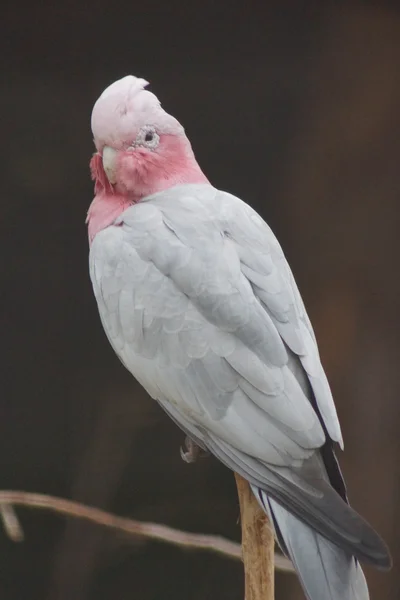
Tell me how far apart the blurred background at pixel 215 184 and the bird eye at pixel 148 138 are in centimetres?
35

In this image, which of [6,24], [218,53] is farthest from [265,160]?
[6,24]

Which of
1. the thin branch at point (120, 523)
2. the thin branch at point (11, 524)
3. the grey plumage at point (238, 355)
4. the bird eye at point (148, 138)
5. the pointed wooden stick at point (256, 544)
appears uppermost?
the bird eye at point (148, 138)

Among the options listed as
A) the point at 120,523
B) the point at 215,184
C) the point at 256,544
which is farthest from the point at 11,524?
the point at 215,184

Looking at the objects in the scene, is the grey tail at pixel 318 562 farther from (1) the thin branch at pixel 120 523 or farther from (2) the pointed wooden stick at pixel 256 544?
(1) the thin branch at pixel 120 523

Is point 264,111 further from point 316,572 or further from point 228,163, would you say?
point 316,572

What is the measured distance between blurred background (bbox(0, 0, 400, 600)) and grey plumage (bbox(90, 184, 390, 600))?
0.37 meters

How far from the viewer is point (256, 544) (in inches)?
38.9

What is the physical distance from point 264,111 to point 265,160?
0.30ft

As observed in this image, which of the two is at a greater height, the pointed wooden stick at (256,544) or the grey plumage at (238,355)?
the grey plumage at (238,355)

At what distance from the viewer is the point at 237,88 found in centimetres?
140

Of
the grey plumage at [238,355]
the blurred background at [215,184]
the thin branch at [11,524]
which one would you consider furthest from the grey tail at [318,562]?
the thin branch at [11,524]

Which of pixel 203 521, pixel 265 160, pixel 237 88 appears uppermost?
pixel 237 88

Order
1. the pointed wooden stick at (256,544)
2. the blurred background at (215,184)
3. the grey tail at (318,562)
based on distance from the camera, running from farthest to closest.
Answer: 1. the blurred background at (215,184)
2. the pointed wooden stick at (256,544)
3. the grey tail at (318,562)

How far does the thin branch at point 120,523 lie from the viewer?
4.80 feet
